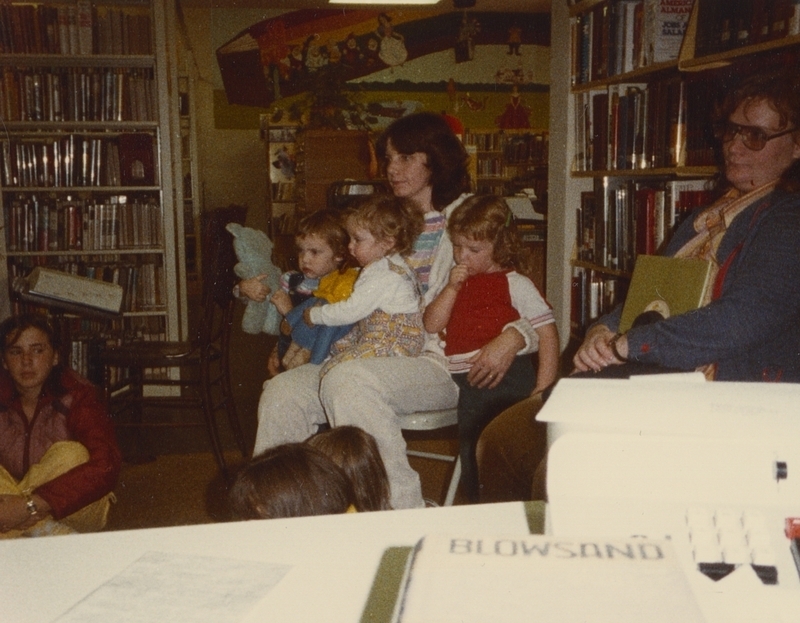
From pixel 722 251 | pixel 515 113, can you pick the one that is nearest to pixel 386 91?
pixel 515 113

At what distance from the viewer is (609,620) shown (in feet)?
1.30

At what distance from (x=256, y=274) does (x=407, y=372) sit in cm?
79

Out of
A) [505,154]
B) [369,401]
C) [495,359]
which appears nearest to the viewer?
[369,401]

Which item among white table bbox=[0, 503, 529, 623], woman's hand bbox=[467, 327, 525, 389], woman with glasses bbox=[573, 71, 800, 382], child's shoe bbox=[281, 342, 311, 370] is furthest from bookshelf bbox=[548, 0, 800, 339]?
white table bbox=[0, 503, 529, 623]

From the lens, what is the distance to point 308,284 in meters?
2.34

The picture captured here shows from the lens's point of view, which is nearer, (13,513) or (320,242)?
(13,513)

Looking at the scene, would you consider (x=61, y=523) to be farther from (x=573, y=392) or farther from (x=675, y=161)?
(x=675, y=161)

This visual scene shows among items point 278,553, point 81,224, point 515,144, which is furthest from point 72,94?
point 515,144

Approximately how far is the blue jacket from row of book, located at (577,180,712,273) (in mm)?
844

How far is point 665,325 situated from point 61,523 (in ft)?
4.81

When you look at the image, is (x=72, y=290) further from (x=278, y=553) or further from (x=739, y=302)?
(x=278, y=553)

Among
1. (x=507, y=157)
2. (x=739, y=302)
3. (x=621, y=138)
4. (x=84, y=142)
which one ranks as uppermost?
(x=507, y=157)

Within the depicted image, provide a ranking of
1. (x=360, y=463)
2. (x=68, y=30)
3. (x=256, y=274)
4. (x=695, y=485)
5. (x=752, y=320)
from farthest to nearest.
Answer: (x=68, y=30) < (x=256, y=274) < (x=752, y=320) < (x=360, y=463) < (x=695, y=485)

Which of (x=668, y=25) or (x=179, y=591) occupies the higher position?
(x=668, y=25)
